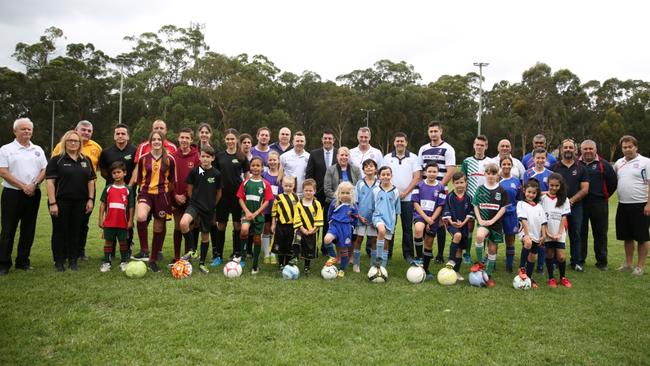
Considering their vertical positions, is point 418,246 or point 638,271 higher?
point 418,246

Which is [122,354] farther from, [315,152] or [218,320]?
[315,152]

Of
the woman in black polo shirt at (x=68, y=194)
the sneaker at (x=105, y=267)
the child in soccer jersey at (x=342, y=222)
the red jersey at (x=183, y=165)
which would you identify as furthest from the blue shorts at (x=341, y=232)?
the woman in black polo shirt at (x=68, y=194)

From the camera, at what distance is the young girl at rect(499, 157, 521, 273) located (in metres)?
7.27

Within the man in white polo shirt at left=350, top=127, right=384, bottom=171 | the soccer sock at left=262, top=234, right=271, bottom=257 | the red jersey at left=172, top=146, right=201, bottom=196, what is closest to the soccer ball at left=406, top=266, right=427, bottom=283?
the man in white polo shirt at left=350, top=127, right=384, bottom=171

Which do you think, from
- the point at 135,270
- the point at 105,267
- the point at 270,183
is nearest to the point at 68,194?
the point at 105,267

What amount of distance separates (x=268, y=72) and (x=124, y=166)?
4563cm

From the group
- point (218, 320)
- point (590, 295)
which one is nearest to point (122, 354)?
point (218, 320)

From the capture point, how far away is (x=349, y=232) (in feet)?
23.7

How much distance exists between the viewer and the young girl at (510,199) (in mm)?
7273

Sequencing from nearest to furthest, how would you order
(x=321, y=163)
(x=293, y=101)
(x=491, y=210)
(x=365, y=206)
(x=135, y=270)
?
(x=135, y=270) < (x=491, y=210) < (x=365, y=206) < (x=321, y=163) < (x=293, y=101)

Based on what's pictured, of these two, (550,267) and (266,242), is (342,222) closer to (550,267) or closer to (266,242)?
(266,242)

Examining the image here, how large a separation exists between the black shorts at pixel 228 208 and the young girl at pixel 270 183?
48 cm

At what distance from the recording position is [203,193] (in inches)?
279

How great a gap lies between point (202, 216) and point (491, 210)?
14.4 feet
